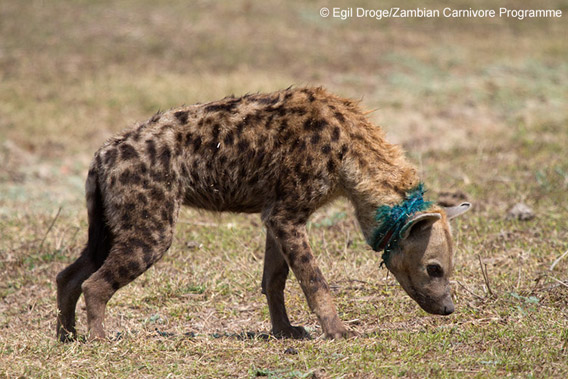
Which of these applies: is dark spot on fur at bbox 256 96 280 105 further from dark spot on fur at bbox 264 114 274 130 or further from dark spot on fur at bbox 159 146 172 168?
dark spot on fur at bbox 159 146 172 168

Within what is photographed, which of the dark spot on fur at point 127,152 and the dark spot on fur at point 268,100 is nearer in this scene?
the dark spot on fur at point 127,152

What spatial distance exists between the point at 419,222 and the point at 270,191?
3.28 feet

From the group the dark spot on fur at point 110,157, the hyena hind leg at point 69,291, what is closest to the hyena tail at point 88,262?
the hyena hind leg at point 69,291

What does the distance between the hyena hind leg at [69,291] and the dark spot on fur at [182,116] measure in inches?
42.6

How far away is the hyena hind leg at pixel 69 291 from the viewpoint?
5.30 metres

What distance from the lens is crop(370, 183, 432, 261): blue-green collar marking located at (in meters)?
5.13

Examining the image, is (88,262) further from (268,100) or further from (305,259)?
(268,100)

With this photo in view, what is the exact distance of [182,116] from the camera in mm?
5418

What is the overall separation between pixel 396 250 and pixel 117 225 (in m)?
1.77

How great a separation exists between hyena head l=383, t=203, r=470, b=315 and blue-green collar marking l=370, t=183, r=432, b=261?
44 mm

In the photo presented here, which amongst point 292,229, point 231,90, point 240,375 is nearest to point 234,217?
point 292,229

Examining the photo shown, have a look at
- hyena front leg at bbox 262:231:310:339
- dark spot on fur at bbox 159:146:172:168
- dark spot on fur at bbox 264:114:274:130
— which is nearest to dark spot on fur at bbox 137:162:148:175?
dark spot on fur at bbox 159:146:172:168

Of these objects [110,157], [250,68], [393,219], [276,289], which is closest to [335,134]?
[393,219]

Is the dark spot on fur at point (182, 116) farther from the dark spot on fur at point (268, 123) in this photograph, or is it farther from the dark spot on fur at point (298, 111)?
the dark spot on fur at point (298, 111)
